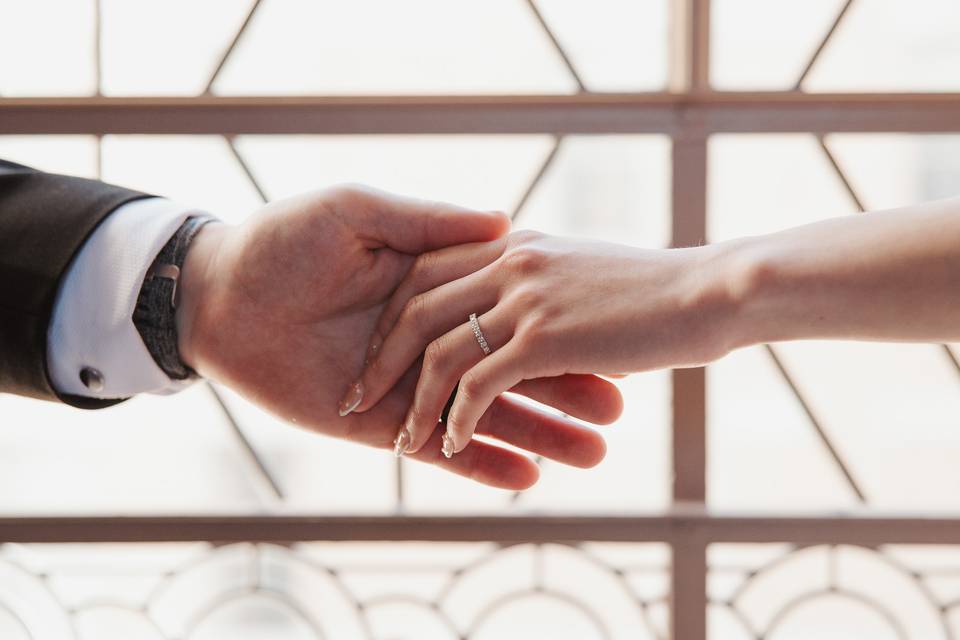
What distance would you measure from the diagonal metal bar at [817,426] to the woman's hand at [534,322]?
1.54ft

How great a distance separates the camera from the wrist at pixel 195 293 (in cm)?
99

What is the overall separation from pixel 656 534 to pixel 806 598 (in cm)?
30

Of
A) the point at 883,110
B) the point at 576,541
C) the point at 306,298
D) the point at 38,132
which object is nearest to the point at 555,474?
the point at 576,541

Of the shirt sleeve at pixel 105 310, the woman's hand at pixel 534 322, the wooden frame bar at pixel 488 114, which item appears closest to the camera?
the woman's hand at pixel 534 322

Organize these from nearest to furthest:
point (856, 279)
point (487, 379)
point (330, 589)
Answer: point (856, 279) → point (487, 379) → point (330, 589)

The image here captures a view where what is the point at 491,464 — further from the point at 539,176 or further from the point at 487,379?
the point at 539,176

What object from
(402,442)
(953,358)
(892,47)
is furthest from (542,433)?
(892,47)

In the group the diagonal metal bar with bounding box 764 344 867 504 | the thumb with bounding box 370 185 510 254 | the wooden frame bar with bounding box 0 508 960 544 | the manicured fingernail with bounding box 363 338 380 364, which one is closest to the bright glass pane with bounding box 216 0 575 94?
the thumb with bounding box 370 185 510 254

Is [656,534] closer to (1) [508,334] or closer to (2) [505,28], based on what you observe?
(1) [508,334]

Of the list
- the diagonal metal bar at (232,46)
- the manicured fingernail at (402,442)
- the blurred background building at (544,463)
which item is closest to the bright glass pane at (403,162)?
the blurred background building at (544,463)

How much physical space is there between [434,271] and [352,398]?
0.20 m

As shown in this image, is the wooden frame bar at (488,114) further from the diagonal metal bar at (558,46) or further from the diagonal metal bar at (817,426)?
the diagonal metal bar at (817,426)

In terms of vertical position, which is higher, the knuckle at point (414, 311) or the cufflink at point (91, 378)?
the knuckle at point (414, 311)

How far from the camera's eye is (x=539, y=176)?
48.6 inches
